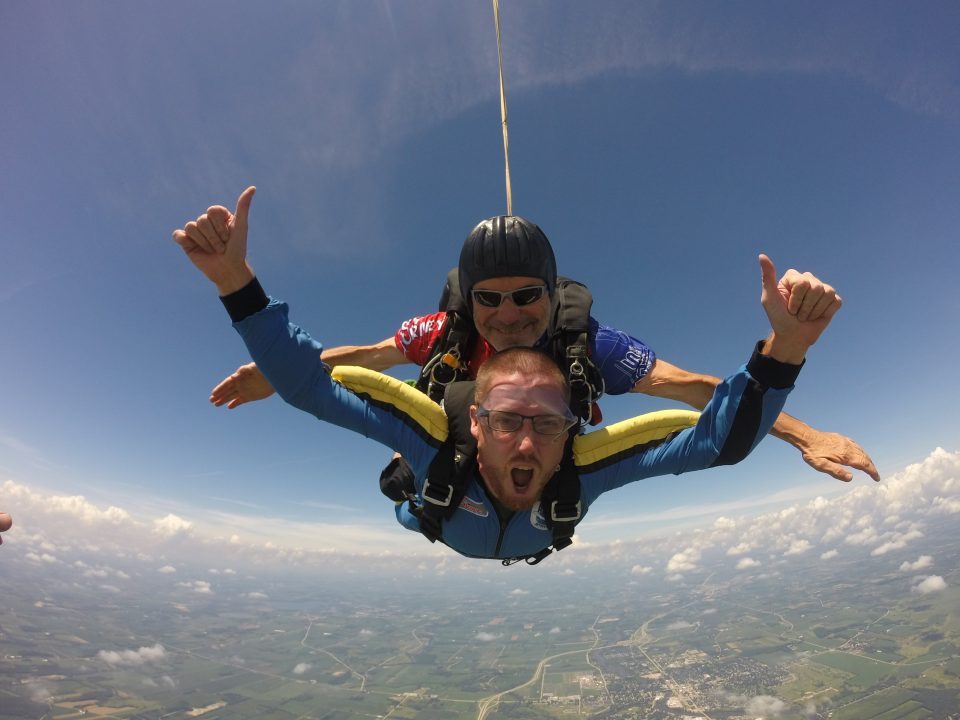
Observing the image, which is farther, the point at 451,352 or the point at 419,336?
the point at 419,336

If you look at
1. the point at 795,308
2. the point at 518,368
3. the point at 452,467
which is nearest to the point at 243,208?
the point at 518,368

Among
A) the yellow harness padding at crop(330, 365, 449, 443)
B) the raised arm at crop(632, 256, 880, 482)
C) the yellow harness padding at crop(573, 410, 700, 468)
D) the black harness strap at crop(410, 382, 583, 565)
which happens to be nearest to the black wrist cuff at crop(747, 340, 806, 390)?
the raised arm at crop(632, 256, 880, 482)

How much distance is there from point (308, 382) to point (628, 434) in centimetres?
159

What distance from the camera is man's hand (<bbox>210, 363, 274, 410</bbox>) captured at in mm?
2355

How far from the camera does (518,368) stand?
2.14m

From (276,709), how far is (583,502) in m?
73.3

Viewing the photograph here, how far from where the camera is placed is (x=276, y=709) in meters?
54.0

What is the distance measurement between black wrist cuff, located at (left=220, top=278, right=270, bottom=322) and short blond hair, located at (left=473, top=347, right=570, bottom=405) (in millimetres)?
1086

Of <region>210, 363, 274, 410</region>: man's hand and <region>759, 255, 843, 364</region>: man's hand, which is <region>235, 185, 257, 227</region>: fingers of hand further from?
<region>759, 255, 843, 364</region>: man's hand

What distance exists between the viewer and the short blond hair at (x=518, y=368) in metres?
2.14

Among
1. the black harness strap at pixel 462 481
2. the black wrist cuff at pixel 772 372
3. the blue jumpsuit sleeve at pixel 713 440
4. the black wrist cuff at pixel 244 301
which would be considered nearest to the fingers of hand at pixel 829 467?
the blue jumpsuit sleeve at pixel 713 440

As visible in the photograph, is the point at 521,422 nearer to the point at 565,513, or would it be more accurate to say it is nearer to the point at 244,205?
the point at 565,513

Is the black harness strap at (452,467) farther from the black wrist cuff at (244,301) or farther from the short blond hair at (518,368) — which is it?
the black wrist cuff at (244,301)

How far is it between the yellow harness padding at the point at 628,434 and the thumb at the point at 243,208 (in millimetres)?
1866
